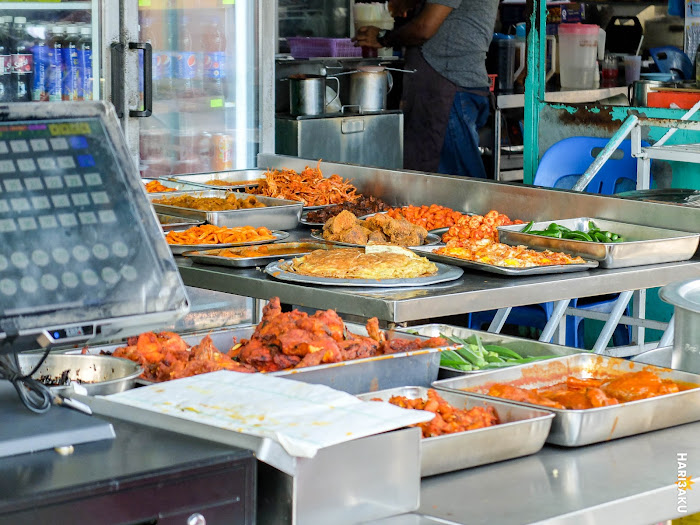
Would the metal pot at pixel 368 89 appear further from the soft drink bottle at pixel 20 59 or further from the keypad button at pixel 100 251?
the keypad button at pixel 100 251

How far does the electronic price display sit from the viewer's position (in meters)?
1.26

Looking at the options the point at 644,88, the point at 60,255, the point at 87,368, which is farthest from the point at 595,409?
the point at 644,88

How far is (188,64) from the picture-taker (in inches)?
227

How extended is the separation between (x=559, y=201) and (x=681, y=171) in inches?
63.6

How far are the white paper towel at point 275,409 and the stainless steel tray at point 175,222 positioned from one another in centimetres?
213

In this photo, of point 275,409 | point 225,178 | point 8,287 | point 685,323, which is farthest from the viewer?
point 225,178

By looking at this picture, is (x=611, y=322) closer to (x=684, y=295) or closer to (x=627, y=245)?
Result: (x=627, y=245)

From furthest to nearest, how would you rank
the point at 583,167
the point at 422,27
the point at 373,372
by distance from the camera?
1. the point at 422,27
2. the point at 583,167
3. the point at 373,372

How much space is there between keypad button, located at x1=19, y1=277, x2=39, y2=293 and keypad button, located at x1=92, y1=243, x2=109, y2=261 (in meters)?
0.08

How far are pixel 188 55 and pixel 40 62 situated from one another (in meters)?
0.79

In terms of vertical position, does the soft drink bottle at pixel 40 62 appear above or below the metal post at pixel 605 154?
above

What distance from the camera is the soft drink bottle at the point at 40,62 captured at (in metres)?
5.23

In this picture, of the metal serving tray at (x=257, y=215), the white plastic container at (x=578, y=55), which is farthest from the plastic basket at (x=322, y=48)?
the metal serving tray at (x=257, y=215)

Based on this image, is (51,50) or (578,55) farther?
(578,55)
